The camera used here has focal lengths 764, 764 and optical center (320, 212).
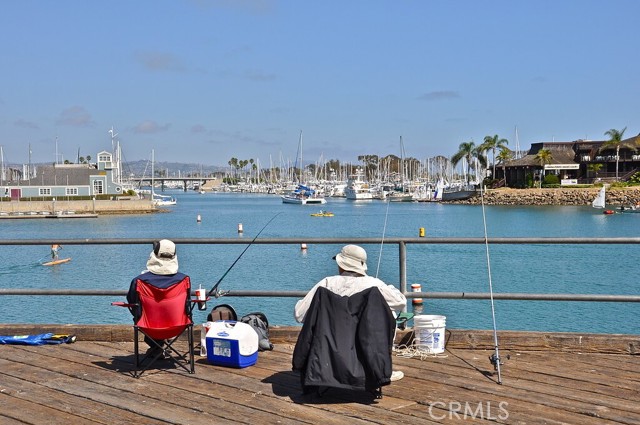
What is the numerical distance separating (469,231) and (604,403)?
66.5 meters

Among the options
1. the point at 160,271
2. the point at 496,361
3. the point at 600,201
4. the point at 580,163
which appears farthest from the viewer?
the point at 580,163

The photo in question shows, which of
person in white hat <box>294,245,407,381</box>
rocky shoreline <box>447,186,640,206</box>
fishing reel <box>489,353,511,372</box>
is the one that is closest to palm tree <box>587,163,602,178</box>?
rocky shoreline <box>447,186,640,206</box>

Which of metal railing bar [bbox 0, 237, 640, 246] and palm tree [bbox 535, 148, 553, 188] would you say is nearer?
metal railing bar [bbox 0, 237, 640, 246]

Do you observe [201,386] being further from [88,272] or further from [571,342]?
[88,272]

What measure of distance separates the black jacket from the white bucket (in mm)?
1470

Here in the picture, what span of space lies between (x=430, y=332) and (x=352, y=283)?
66.0 inches

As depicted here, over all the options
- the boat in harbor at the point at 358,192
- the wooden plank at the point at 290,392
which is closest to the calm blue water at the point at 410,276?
the wooden plank at the point at 290,392

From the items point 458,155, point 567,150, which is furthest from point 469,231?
point 458,155

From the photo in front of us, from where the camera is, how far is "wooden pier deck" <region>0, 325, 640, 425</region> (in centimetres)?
551

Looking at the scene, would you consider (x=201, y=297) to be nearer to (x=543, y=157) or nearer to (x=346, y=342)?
(x=346, y=342)

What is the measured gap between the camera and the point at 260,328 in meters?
7.66

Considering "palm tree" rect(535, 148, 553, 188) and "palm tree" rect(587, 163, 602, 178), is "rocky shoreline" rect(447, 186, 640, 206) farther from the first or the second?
"palm tree" rect(587, 163, 602, 178)

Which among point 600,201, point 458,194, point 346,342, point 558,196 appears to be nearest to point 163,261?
point 346,342

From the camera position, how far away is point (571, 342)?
292 inches
